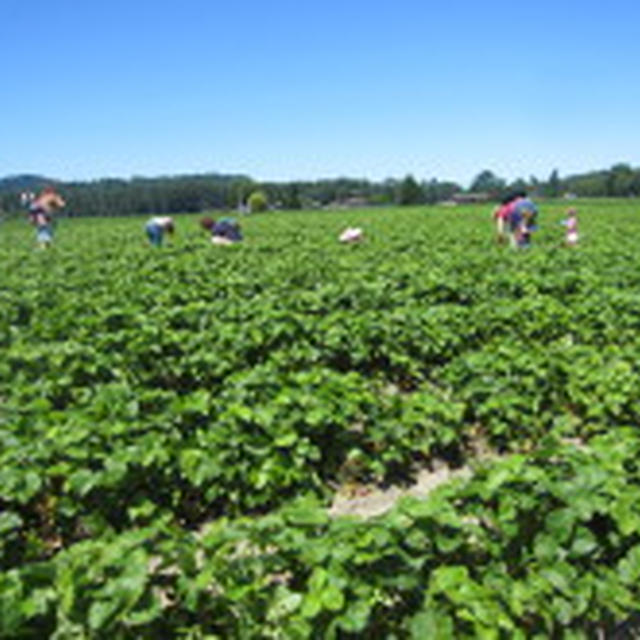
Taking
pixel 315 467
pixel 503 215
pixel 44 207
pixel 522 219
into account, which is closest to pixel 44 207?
pixel 44 207

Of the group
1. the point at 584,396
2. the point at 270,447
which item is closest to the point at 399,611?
the point at 270,447

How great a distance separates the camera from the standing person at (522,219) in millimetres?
13234

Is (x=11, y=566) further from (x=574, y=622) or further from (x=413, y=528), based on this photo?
(x=574, y=622)

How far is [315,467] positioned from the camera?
4.32m

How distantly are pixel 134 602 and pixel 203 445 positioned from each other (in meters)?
1.60

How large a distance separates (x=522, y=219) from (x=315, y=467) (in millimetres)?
10704

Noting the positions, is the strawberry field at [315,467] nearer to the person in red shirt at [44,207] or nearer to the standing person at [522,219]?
the standing person at [522,219]

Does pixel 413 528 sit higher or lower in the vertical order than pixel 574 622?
higher

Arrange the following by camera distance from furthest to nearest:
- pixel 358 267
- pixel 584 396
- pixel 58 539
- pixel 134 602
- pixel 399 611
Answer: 1. pixel 358 267
2. pixel 584 396
3. pixel 58 539
4. pixel 399 611
5. pixel 134 602

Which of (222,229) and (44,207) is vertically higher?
(44,207)

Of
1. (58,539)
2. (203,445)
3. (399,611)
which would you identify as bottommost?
(58,539)

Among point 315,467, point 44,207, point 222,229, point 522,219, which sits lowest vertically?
point 315,467

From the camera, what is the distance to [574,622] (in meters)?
2.69

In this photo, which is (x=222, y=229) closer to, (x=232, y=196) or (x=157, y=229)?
(x=157, y=229)
